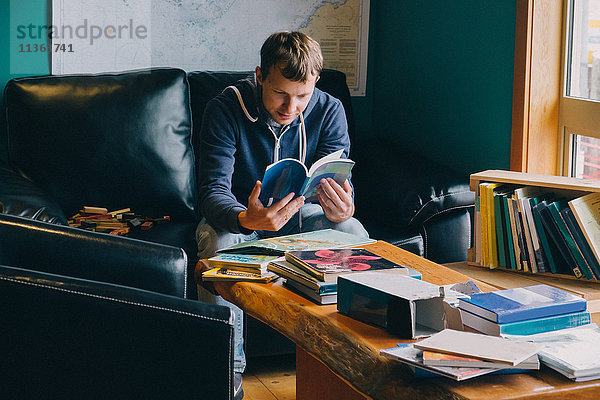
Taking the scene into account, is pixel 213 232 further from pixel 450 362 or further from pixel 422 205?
pixel 450 362

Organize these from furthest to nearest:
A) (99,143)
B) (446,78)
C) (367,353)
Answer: (446,78), (99,143), (367,353)

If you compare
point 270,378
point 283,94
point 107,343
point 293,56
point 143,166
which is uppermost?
point 293,56

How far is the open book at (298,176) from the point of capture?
5.78 feet

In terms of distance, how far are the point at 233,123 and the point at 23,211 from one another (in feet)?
2.12

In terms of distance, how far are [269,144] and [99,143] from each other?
666 millimetres

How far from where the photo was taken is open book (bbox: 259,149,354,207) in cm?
176

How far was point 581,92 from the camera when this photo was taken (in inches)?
93.3

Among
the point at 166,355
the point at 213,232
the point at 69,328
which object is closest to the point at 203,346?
the point at 166,355

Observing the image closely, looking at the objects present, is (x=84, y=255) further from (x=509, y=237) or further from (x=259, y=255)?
(x=509, y=237)

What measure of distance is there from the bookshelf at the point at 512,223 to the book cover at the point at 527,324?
2.08ft

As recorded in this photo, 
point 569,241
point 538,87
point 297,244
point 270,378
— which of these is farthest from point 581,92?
point 270,378

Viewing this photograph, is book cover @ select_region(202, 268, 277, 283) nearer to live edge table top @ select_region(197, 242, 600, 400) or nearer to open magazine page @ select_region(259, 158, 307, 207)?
live edge table top @ select_region(197, 242, 600, 400)

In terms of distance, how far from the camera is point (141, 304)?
1.19 metres

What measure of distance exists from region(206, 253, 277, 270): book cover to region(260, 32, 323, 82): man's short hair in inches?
22.8
